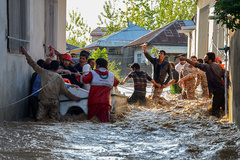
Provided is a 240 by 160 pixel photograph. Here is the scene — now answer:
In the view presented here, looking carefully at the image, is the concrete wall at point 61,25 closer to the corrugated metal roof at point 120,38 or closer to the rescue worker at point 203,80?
the rescue worker at point 203,80

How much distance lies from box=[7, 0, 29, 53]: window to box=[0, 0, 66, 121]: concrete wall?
20 cm

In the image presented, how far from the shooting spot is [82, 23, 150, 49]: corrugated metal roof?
42.3 metres

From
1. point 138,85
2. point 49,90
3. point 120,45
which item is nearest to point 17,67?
point 49,90

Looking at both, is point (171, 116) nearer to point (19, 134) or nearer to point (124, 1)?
point (19, 134)

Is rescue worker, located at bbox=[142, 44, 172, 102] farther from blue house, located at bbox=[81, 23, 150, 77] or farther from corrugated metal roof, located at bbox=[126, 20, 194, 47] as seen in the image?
blue house, located at bbox=[81, 23, 150, 77]

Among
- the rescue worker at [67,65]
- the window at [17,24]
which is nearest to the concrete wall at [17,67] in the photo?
the window at [17,24]

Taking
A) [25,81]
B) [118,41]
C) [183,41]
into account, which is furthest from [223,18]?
[118,41]

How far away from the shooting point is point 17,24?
8.91 metres

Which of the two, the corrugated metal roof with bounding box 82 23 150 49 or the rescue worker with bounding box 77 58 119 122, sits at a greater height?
the corrugated metal roof with bounding box 82 23 150 49

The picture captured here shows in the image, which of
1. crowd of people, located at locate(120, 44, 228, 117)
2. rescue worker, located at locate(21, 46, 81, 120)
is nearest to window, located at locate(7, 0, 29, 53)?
rescue worker, located at locate(21, 46, 81, 120)

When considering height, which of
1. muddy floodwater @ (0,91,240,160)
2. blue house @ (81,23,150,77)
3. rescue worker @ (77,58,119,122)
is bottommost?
muddy floodwater @ (0,91,240,160)

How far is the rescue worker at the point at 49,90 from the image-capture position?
8.36m

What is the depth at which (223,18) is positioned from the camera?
6.65 m

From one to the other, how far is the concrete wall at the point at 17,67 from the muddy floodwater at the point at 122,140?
0.72 metres
